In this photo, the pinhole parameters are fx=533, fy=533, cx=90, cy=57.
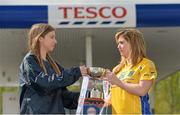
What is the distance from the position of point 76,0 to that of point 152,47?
390 cm

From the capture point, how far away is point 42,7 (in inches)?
334

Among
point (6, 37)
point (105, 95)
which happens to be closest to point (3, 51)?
point (6, 37)

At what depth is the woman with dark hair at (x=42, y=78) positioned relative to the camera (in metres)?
4.23

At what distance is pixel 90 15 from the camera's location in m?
8.45

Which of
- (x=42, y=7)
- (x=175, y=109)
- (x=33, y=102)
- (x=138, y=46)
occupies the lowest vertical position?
(x=175, y=109)

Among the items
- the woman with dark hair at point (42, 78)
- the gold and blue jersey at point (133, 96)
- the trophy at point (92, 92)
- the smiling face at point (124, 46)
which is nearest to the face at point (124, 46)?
the smiling face at point (124, 46)

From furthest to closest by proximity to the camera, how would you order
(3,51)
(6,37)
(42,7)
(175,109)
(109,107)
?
(175,109), (3,51), (6,37), (42,7), (109,107)

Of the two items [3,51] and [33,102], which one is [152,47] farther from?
[33,102]

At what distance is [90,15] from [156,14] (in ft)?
3.54

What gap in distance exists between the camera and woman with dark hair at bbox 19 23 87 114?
4230 millimetres

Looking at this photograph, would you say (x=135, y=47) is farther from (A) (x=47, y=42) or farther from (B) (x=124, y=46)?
(A) (x=47, y=42)

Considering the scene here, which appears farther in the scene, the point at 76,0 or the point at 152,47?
the point at 152,47

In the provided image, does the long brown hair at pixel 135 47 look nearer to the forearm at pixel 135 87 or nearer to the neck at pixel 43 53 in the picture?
the forearm at pixel 135 87

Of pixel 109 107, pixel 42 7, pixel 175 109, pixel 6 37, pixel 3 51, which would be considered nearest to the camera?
pixel 109 107
